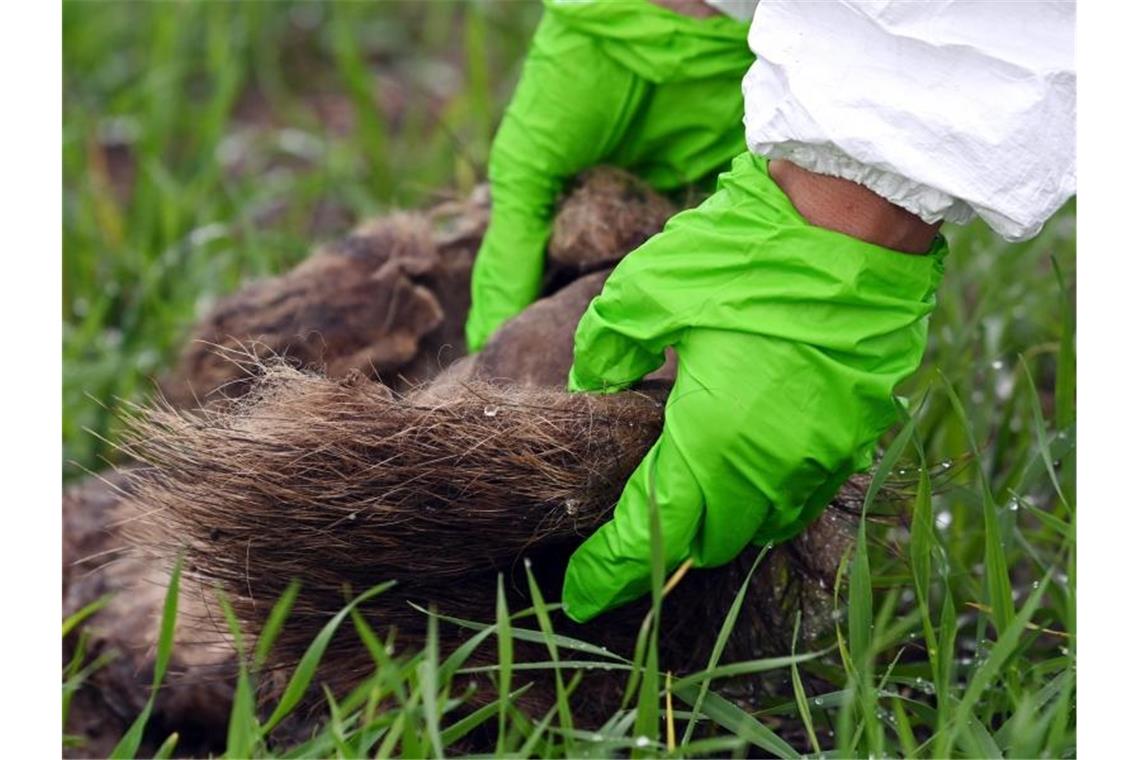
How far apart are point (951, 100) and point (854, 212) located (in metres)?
0.14

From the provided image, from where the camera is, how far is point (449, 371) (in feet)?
5.56

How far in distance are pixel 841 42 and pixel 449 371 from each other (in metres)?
0.65

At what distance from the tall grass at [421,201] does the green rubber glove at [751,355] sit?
8 cm

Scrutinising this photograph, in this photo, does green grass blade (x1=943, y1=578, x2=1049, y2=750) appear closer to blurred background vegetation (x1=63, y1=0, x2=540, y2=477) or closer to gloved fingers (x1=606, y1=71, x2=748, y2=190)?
gloved fingers (x1=606, y1=71, x2=748, y2=190)

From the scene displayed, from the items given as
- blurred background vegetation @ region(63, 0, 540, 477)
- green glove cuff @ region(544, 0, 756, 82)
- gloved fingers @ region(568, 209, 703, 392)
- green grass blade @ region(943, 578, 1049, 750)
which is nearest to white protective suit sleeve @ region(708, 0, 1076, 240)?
gloved fingers @ region(568, 209, 703, 392)

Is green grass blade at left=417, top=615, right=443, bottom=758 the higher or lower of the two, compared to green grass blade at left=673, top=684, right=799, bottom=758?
higher

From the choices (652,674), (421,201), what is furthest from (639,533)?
(421,201)

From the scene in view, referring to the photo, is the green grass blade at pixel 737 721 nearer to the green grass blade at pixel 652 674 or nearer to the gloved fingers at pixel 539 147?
the green grass blade at pixel 652 674

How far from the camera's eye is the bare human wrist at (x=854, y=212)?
129 cm

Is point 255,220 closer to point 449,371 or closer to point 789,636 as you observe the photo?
point 449,371

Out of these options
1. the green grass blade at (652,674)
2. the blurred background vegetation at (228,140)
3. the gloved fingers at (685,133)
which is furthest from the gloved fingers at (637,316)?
the blurred background vegetation at (228,140)

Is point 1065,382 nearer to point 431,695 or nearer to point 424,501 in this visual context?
point 424,501

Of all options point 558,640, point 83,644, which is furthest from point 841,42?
point 83,644

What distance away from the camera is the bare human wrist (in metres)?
1.29
